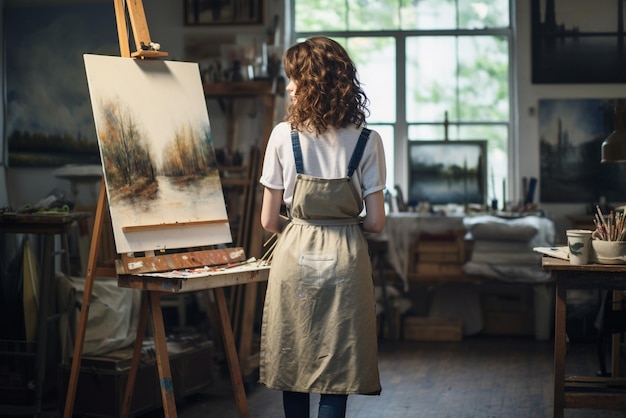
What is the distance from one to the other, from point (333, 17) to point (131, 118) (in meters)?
4.08

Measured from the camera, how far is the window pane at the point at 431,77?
7.15 meters

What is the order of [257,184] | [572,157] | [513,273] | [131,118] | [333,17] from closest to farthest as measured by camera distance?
[131,118], [257,184], [513,273], [572,157], [333,17]

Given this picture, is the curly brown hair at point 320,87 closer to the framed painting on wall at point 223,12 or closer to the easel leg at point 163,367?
the easel leg at point 163,367

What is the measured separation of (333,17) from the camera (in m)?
7.28

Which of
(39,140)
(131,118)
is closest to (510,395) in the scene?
(131,118)

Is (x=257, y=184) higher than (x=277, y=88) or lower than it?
lower

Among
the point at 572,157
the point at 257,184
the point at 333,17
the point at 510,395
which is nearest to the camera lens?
the point at 510,395

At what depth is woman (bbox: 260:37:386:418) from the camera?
2.76m

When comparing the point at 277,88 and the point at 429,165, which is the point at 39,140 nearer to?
the point at 277,88

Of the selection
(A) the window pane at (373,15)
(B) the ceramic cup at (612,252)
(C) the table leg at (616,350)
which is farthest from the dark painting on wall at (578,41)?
(B) the ceramic cup at (612,252)

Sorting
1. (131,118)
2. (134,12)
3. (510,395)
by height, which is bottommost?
(510,395)

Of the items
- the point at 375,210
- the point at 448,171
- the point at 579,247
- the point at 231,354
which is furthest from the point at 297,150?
the point at 448,171

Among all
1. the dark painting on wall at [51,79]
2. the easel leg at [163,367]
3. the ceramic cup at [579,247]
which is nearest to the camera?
the easel leg at [163,367]

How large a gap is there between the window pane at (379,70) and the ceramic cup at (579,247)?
12.2 ft
